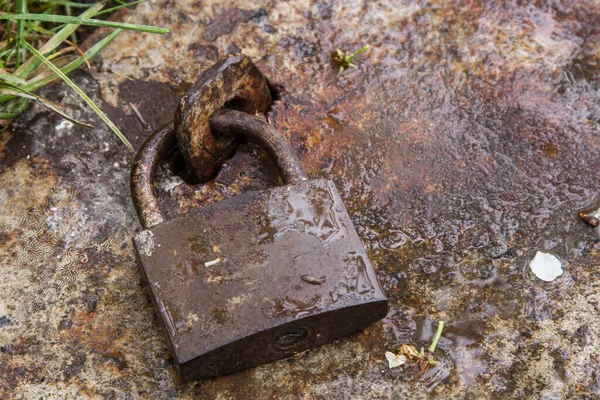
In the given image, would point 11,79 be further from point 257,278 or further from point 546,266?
point 546,266

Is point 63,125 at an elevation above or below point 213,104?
below

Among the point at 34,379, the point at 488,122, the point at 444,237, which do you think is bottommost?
the point at 34,379

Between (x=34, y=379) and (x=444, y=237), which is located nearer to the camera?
(x=34, y=379)

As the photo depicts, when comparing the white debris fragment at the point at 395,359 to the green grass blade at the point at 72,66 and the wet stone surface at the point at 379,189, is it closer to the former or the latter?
the wet stone surface at the point at 379,189

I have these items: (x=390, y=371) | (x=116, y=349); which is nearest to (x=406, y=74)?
(x=390, y=371)

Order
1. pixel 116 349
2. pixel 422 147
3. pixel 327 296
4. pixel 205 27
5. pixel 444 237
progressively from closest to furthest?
pixel 327 296
pixel 116 349
pixel 444 237
pixel 422 147
pixel 205 27

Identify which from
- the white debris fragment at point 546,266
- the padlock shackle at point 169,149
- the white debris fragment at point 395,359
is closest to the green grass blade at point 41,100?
the padlock shackle at point 169,149

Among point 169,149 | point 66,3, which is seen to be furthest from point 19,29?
point 169,149

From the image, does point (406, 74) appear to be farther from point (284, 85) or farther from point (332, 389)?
point (332, 389)
